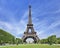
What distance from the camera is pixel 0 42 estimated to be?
62.8m

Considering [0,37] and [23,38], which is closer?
[0,37]

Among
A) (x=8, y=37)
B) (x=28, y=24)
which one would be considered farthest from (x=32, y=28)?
(x=8, y=37)

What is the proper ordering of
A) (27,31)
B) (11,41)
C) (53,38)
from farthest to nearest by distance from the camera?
(27,31), (53,38), (11,41)

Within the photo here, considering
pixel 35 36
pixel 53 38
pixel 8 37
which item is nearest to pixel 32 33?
pixel 35 36

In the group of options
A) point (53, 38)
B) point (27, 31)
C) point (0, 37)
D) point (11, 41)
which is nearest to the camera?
point (0, 37)

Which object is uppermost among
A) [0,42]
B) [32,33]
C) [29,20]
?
[29,20]

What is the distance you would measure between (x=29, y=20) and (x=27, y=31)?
4365 millimetres

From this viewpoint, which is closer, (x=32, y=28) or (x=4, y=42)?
(x=4, y=42)

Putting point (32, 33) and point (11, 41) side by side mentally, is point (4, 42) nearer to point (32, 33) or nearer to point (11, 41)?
point (11, 41)

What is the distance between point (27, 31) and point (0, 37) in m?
17.0

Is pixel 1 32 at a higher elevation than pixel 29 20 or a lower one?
lower

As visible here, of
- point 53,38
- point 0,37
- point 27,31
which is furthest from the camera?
point 27,31

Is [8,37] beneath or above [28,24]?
beneath

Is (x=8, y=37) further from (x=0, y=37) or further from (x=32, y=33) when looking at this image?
(x=32, y=33)
